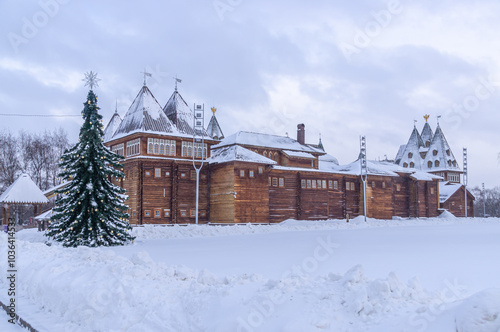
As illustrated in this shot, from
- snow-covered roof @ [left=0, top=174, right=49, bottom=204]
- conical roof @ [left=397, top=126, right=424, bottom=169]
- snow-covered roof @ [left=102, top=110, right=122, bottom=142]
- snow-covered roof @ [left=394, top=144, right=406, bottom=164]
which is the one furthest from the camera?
snow-covered roof @ [left=394, top=144, right=406, bottom=164]

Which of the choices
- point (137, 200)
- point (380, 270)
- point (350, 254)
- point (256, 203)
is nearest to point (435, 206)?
point (256, 203)

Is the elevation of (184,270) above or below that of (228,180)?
below

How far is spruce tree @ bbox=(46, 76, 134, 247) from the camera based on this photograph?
726 inches

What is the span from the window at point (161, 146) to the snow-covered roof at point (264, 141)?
27.2 ft

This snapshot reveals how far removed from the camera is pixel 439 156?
71500mm

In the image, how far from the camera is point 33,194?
2959cm

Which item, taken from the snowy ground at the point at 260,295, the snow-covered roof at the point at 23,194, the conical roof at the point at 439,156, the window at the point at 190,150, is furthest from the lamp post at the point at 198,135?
the conical roof at the point at 439,156

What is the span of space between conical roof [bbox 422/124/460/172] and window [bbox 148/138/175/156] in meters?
52.2

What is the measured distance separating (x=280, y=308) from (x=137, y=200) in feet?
91.0

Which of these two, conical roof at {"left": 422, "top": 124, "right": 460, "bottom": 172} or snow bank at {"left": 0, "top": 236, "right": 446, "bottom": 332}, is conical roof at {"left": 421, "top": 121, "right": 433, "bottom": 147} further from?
snow bank at {"left": 0, "top": 236, "right": 446, "bottom": 332}

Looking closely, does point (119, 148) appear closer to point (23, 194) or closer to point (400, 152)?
point (23, 194)

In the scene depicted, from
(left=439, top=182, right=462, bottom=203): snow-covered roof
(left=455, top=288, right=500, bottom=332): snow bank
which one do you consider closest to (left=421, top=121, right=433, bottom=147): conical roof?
(left=439, top=182, right=462, bottom=203): snow-covered roof

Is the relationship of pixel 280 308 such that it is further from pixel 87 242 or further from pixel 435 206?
pixel 435 206

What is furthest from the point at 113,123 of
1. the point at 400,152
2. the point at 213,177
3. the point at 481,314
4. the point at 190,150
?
the point at 400,152
